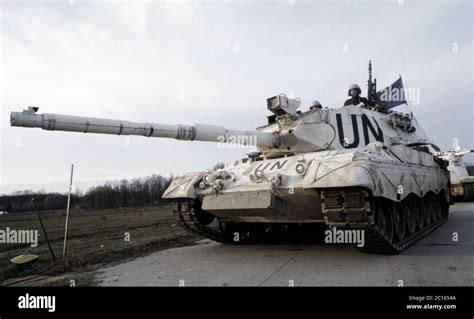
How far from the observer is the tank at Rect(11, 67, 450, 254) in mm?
5867

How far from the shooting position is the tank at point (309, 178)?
5.87 meters

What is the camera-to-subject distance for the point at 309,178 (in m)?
6.13

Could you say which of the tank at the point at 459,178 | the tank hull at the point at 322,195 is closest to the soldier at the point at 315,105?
the tank hull at the point at 322,195

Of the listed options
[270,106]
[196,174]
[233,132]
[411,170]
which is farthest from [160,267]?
[411,170]

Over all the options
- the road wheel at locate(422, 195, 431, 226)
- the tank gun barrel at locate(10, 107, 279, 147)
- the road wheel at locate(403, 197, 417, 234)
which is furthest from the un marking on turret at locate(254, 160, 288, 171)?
the road wheel at locate(422, 195, 431, 226)

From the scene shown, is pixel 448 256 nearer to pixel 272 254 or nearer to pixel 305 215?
pixel 305 215

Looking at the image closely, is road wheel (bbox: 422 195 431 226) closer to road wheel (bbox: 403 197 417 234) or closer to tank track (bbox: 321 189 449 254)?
road wheel (bbox: 403 197 417 234)

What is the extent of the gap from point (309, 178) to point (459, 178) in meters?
16.9

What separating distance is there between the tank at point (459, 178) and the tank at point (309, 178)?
10.3 metres

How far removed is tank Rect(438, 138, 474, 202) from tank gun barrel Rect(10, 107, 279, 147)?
49.2ft

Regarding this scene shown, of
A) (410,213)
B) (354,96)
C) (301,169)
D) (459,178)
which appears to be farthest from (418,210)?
(459,178)

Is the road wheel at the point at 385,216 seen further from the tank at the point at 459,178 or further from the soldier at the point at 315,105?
the tank at the point at 459,178
